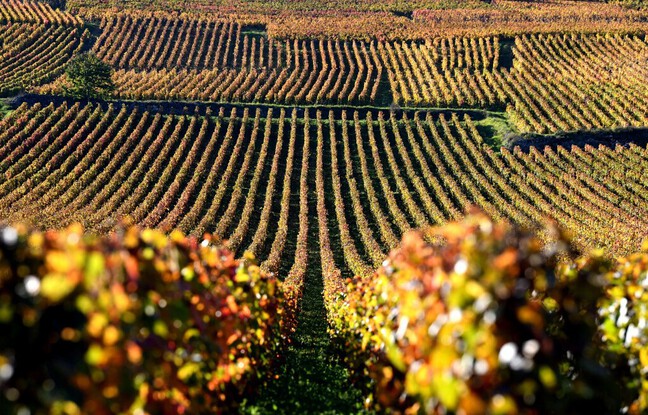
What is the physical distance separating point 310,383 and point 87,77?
171 ft

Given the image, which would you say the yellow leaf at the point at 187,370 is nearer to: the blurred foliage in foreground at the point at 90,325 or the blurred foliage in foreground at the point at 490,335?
the blurred foliage in foreground at the point at 90,325

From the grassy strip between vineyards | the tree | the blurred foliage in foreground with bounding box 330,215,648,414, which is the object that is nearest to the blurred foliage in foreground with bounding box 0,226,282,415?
the blurred foliage in foreground with bounding box 330,215,648,414

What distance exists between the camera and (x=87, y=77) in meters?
60.5

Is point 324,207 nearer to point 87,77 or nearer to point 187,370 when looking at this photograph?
point 87,77

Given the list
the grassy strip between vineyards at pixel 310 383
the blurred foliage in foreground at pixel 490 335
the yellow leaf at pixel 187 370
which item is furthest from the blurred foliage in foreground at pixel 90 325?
the grassy strip between vineyards at pixel 310 383

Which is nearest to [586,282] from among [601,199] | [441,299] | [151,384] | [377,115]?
[441,299]

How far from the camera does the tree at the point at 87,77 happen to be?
2378 inches

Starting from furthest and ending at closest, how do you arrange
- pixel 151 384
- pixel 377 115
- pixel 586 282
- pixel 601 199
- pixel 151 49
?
1. pixel 151 49
2. pixel 377 115
3. pixel 601 199
4. pixel 586 282
5. pixel 151 384

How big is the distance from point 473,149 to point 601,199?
495 inches

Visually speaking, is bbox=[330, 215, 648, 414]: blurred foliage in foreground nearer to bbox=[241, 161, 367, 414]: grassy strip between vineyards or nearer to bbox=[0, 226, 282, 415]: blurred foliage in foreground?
bbox=[0, 226, 282, 415]: blurred foliage in foreground

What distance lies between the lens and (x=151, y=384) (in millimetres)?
6938

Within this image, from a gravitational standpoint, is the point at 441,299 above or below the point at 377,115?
above

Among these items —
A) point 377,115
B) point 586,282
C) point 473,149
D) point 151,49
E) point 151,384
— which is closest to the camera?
point 151,384

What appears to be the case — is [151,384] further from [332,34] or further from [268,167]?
[332,34]
